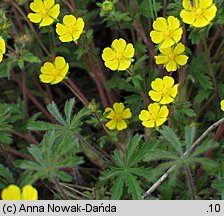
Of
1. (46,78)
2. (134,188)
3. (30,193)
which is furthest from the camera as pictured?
(46,78)

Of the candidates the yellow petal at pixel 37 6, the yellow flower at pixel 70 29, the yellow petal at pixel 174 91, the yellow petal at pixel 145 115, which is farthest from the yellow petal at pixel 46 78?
the yellow petal at pixel 174 91

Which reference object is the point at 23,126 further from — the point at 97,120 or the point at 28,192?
the point at 28,192

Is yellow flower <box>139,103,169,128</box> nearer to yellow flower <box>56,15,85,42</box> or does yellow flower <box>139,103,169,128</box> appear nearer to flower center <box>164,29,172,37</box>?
flower center <box>164,29,172,37</box>

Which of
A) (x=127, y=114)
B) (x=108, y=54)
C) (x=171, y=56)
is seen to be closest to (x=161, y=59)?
(x=171, y=56)

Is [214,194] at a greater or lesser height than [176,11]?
lesser

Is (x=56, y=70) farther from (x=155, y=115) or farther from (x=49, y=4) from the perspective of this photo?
(x=155, y=115)
